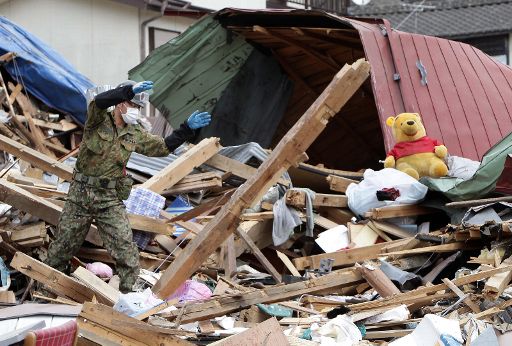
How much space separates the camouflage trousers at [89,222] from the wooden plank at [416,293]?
2.06 metres

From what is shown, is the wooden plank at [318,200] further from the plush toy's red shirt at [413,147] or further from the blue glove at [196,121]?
the blue glove at [196,121]

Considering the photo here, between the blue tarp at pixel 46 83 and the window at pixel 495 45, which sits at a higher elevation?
the window at pixel 495 45

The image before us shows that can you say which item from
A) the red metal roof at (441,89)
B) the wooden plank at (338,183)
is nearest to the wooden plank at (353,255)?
the wooden plank at (338,183)

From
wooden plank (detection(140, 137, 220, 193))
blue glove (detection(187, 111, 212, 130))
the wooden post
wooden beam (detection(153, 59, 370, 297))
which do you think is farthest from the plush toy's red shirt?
wooden beam (detection(153, 59, 370, 297))

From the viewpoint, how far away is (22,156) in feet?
33.4

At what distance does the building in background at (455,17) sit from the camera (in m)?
27.3

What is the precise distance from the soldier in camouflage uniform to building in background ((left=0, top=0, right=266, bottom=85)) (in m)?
12.0

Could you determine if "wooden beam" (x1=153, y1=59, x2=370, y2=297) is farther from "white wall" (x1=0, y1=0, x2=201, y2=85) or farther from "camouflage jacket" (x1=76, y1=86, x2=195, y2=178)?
"white wall" (x1=0, y1=0, x2=201, y2=85)

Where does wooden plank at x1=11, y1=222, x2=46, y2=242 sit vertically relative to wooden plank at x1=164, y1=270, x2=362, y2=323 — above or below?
above

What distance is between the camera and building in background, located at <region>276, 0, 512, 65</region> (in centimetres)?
2727

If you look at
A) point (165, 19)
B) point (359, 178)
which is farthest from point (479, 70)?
point (165, 19)

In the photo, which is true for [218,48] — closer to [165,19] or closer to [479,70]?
[479,70]

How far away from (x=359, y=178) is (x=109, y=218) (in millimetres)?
4325

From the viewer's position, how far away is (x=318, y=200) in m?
10.4
